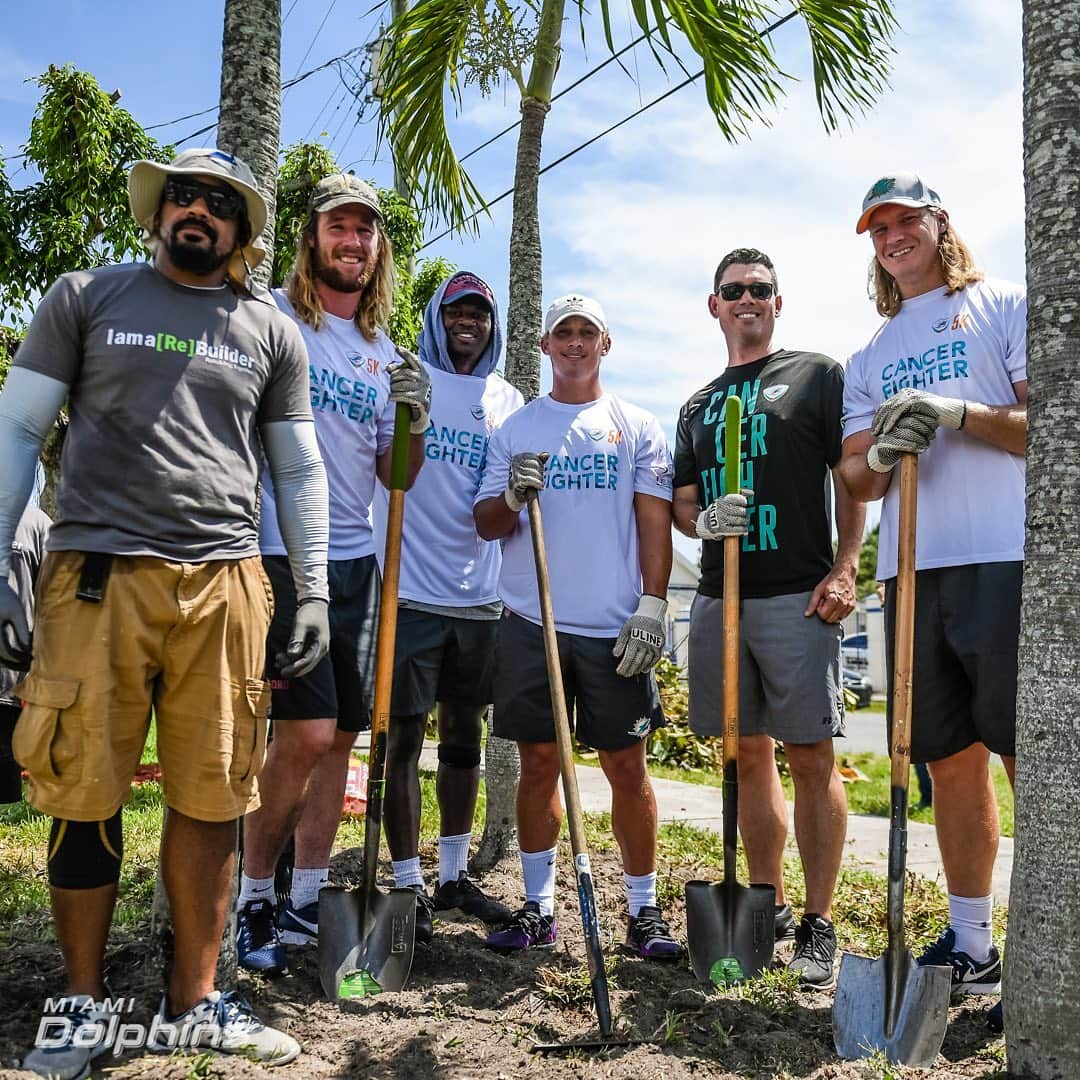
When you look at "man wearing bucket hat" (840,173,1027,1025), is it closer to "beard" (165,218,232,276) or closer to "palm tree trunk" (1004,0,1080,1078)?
"palm tree trunk" (1004,0,1080,1078)

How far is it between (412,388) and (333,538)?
0.60 meters

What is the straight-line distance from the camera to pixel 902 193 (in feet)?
11.7

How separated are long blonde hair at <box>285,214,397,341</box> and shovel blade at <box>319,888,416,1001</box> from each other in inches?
78.5

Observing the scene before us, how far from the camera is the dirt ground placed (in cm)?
269

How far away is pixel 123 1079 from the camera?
2408 mm

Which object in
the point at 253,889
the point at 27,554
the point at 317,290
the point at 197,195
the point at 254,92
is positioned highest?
the point at 254,92

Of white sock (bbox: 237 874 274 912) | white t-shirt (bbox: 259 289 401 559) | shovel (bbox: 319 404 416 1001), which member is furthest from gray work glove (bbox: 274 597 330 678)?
white sock (bbox: 237 874 274 912)

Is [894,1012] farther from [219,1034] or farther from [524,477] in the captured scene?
[524,477]

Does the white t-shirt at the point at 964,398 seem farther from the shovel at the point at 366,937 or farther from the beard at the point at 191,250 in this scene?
the beard at the point at 191,250

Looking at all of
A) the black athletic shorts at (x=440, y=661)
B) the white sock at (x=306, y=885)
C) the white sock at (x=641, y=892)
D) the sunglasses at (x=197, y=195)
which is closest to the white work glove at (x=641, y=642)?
the black athletic shorts at (x=440, y=661)

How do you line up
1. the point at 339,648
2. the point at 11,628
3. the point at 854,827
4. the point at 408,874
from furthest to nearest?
the point at 854,827, the point at 408,874, the point at 339,648, the point at 11,628

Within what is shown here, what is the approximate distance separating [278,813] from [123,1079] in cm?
109

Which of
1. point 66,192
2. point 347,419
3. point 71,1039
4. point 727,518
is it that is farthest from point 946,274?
point 66,192

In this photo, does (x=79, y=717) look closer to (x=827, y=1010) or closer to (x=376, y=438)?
(x=376, y=438)
